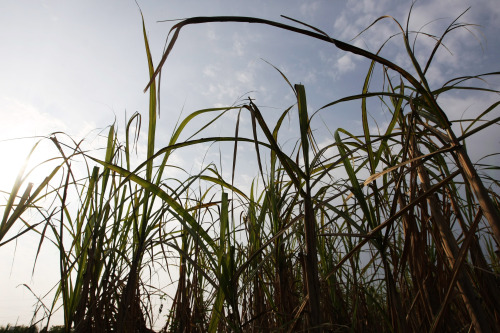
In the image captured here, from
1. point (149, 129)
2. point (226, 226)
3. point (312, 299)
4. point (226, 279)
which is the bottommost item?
point (312, 299)

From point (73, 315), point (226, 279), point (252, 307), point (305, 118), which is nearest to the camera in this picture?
point (305, 118)

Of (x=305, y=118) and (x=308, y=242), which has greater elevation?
(x=305, y=118)

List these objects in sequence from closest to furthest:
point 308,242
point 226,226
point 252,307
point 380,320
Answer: point 308,242 → point 226,226 → point 252,307 → point 380,320

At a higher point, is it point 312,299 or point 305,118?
point 305,118

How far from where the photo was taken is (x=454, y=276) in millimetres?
703

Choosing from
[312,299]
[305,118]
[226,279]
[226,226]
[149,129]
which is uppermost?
[149,129]

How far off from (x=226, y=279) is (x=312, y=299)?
0.37m

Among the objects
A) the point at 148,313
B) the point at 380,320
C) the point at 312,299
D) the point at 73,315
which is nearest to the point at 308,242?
the point at 312,299

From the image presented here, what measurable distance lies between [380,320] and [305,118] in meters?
1.69

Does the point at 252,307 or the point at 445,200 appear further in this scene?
the point at 252,307

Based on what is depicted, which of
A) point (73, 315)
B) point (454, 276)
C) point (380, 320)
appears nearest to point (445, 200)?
point (454, 276)

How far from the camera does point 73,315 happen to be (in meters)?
1.18

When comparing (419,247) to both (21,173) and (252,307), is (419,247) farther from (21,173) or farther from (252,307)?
(21,173)

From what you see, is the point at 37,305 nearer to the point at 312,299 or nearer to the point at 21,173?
the point at 21,173
